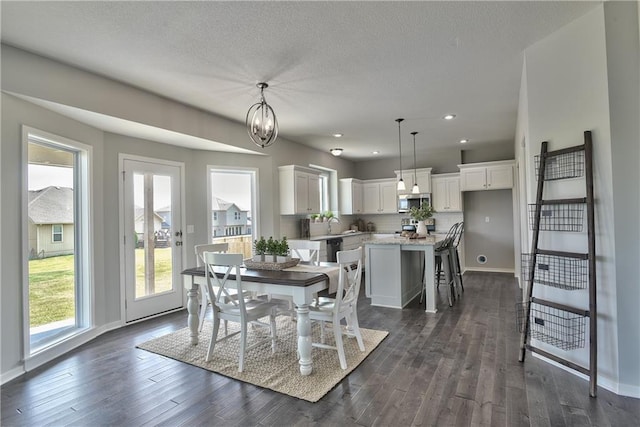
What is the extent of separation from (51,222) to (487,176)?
7130 mm

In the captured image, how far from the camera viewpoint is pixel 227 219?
5.29 metres

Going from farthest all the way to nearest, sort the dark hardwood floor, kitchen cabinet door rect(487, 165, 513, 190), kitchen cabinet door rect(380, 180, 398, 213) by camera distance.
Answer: kitchen cabinet door rect(380, 180, 398, 213) < kitchen cabinet door rect(487, 165, 513, 190) < the dark hardwood floor

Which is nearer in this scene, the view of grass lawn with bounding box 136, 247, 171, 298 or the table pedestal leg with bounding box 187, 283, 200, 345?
the table pedestal leg with bounding box 187, 283, 200, 345

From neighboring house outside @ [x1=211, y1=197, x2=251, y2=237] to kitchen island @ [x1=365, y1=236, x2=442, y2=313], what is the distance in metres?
2.14

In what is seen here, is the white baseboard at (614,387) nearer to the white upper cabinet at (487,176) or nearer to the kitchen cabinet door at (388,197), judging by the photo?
the white upper cabinet at (487,176)

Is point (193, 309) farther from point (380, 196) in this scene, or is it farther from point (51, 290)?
point (380, 196)

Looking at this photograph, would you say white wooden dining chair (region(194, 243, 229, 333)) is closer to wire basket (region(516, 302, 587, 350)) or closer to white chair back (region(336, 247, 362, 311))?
white chair back (region(336, 247, 362, 311))

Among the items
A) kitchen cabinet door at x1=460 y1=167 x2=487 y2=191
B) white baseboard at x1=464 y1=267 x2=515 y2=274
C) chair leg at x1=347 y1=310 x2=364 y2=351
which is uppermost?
kitchen cabinet door at x1=460 y1=167 x2=487 y2=191

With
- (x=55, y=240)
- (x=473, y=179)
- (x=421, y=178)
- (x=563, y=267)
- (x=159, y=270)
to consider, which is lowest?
(x=159, y=270)

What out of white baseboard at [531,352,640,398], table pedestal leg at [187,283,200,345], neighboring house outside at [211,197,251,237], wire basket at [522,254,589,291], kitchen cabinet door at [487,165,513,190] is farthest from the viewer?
kitchen cabinet door at [487,165,513,190]

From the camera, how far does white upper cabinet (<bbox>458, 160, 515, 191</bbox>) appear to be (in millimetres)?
6572

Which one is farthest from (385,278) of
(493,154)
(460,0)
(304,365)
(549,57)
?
(493,154)

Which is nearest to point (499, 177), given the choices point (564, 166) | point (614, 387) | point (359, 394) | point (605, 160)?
point (564, 166)

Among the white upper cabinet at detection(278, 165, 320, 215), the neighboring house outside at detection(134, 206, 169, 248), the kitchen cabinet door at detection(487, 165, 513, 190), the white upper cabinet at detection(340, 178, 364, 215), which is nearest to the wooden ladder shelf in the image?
the white upper cabinet at detection(278, 165, 320, 215)
